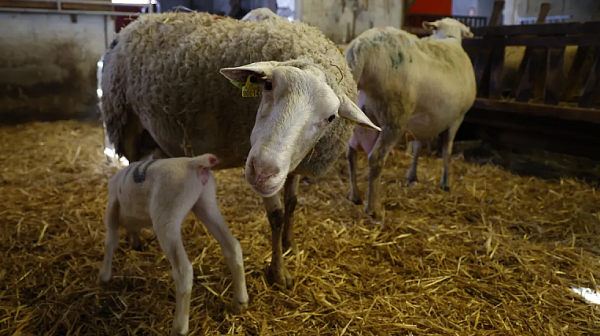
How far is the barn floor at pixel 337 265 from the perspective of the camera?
7.95 ft

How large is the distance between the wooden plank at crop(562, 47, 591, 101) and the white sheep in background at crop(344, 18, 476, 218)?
157 centimetres

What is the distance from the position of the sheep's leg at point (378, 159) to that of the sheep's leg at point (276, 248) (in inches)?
56.0

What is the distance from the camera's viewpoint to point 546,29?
521 centimetres

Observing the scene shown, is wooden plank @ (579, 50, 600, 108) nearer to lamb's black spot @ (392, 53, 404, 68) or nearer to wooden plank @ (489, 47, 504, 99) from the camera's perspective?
wooden plank @ (489, 47, 504, 99)

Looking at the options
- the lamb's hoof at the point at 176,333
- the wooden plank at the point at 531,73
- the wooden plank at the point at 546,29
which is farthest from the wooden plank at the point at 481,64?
the lamb's hoof at the point at 176,333

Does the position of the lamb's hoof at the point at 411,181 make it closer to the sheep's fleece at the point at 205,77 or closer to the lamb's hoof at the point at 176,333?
the sheep's fleece at the point at 205,77

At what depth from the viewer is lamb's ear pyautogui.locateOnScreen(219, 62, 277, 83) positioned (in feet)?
6.47

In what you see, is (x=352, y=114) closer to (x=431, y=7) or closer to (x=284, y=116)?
(x=284, y=116)

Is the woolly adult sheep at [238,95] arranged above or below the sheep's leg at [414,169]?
above

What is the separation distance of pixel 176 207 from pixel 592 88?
4717 mm

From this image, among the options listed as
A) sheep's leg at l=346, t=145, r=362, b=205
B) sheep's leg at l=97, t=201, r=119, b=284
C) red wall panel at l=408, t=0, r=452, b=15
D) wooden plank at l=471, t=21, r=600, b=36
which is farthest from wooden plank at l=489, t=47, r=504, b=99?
red wall panel at l=408, t=0, r=452, b=15

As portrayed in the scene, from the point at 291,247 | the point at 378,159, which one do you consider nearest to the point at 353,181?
the point at 378,159

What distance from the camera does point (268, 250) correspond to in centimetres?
321

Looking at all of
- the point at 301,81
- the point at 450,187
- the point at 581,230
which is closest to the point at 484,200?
the point at 450,187
